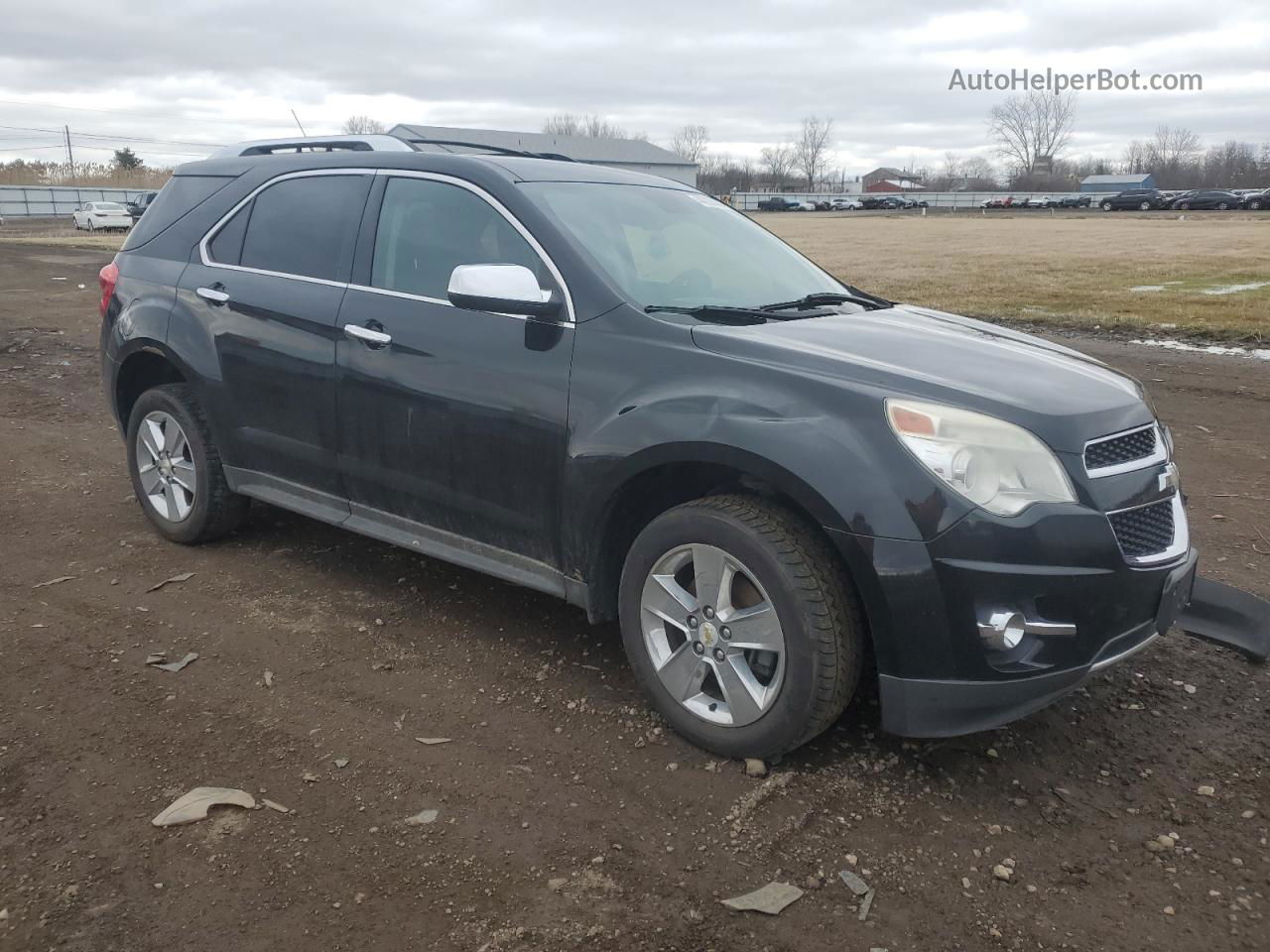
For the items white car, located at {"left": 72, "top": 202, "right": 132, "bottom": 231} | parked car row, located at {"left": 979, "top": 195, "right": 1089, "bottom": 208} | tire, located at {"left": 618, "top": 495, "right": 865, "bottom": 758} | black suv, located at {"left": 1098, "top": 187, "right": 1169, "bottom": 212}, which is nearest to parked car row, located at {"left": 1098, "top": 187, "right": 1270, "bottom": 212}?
black suv, located at {"left": 1098, "top": 187, "right": 1169, "bottom": 212}

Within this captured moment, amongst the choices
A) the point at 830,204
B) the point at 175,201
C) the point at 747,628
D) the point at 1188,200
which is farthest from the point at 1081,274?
the point at 830,204

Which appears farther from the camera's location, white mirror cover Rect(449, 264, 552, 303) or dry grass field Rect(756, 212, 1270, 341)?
dry grass field Rect(756, 212, 1270, 341)

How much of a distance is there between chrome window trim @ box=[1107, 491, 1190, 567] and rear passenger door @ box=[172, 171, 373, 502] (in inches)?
115

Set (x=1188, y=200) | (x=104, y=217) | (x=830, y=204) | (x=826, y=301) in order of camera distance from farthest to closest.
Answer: (x=830, y=204) < (x=1188, y=200) < (x=104, y=217) < (x=826, y=301)

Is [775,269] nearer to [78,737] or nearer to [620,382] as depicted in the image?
[620,382]

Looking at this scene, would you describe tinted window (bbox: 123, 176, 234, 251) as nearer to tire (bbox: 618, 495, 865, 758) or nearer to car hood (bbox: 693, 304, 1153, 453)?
car hood (bbox: 693, 304, 1153, 453)

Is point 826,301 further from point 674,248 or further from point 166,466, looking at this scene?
point 166,466

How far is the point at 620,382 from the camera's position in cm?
343

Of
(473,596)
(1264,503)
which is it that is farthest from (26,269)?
(1264,503)

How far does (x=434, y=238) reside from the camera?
409cm

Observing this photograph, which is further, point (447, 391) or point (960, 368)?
point (447, 391)

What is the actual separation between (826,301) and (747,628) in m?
1.63

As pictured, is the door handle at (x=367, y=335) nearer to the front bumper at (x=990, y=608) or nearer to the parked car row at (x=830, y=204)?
the front bumper at (x=990, y=608)

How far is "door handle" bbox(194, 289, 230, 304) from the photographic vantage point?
4.71 metres
